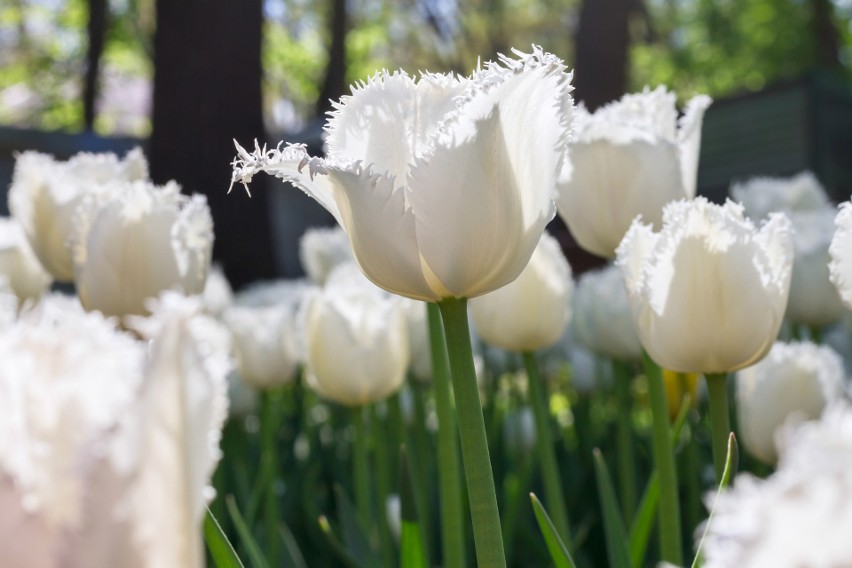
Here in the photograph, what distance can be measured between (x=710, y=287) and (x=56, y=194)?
1.01 metres

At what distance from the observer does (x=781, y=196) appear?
2.24 meters

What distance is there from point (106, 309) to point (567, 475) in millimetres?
1349

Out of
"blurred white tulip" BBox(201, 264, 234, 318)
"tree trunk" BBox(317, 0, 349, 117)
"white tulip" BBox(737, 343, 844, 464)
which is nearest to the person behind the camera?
"white tulip" BBox(737, 343, 844, 464)

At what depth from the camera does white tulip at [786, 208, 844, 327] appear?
1788 mm

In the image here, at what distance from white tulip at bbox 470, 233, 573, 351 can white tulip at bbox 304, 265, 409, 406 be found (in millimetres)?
167

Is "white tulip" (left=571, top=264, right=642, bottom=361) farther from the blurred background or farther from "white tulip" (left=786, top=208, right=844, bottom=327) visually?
the blurred background

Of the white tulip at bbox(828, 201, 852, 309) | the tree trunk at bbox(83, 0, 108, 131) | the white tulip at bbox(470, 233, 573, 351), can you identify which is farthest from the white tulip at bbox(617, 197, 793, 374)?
the tree trunk at bbox(83, 0, 108, 131)

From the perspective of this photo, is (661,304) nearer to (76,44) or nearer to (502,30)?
(76,44)

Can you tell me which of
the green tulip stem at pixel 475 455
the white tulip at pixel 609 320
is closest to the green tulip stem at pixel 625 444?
the white tulip at pixel 609 320

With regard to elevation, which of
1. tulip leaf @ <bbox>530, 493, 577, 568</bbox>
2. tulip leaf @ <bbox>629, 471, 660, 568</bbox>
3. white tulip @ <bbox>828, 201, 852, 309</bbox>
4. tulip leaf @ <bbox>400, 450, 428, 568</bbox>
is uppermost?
white tulip @ <bbox>828, 201, 852, 309</bbox>

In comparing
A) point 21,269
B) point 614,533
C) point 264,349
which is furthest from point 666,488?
point 21,269

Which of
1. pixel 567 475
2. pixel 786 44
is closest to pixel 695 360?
pixel 567 475

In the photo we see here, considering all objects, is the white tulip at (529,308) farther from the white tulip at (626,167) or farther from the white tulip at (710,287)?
the white tulip at (710,287)

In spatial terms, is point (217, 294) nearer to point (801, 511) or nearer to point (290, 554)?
point (290, 554)
